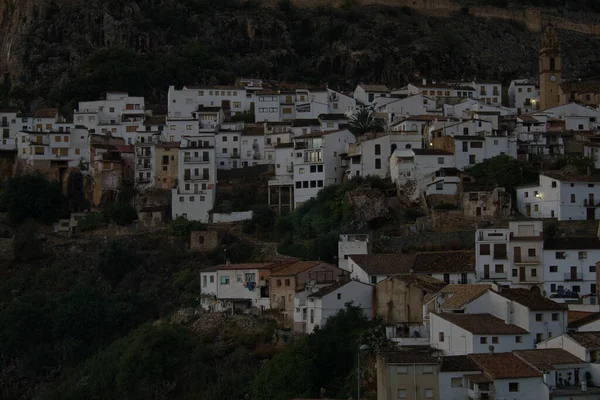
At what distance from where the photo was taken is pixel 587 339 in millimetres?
46750

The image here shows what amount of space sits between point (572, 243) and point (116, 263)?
26.6 m

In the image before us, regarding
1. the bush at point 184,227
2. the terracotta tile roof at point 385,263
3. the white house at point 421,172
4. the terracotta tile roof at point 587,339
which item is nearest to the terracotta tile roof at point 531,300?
the terracotta tile roof at point 587,339

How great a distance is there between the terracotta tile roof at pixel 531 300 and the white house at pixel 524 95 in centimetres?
4377

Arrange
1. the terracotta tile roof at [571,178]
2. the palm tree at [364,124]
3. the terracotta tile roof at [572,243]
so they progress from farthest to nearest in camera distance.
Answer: the palm tree at [364,124] < the terracotta tile roof at [571,178] < the terracotta tile roof at [572,243]

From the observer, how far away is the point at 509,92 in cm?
9844

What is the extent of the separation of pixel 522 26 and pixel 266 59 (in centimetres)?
2927

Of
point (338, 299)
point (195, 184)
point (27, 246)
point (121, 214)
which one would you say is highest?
point (195, 184)

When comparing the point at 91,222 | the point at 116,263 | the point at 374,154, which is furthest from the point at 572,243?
the point at 91,222

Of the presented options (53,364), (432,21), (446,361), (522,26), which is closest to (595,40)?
(522,26)

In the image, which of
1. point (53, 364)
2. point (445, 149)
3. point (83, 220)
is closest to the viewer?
point (53, 364)

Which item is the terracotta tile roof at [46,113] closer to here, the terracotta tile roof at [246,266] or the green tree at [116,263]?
the green tree at [116,263]

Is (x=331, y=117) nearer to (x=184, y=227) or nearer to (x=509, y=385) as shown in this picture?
(x=184, y=227)

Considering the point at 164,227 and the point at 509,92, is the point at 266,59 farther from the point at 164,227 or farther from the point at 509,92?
the point at 164,227

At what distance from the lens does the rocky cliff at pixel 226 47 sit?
99.9 metres
